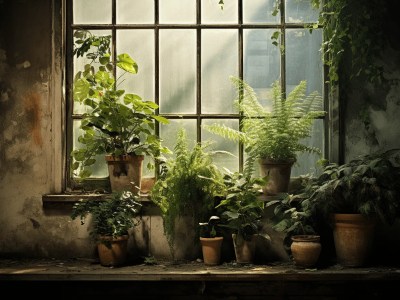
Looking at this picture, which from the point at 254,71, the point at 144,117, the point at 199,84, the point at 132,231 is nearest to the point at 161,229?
the point at 132,231

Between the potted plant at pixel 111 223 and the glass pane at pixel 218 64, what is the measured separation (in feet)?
3.91

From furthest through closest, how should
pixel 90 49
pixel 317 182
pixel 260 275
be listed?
pixel 90 49 → pixel 317 182 → pixel 260 275

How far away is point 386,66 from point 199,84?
162 centimetres

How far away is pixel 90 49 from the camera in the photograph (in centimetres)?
480

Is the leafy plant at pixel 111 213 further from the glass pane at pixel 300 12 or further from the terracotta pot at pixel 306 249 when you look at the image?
the glass pane at pixel 300 12

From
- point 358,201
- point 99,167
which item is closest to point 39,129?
point 99,167

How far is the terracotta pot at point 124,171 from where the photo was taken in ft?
14.8

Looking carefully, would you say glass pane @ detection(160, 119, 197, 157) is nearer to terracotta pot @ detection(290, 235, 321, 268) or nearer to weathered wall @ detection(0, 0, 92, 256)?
weathered wall @ detection(0, 0, 92, 256)

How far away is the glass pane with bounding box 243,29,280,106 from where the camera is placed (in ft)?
15.8

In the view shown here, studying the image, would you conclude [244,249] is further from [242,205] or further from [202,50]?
[202,50]

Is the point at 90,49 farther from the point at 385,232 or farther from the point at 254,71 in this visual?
the point at 385,232

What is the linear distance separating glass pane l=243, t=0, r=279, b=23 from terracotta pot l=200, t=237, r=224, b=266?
2001 mm

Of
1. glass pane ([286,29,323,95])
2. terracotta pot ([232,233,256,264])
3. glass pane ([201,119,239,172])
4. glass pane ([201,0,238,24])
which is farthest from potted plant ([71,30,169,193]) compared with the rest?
glass pane ([286,29,323,95])

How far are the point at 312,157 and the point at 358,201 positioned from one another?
81 cm
